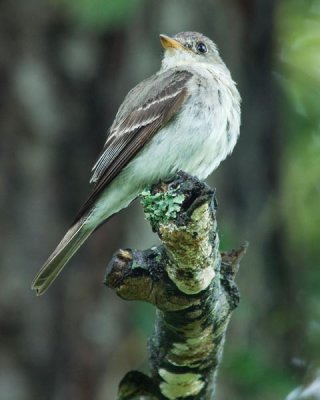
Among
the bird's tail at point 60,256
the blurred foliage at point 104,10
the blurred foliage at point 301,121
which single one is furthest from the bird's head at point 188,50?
the bird's tail at point 60,256

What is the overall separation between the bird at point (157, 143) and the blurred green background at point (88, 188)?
53cm

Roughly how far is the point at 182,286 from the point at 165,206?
305 mm

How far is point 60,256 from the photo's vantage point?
18.3 ft

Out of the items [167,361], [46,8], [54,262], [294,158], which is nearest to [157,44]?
[46,8]

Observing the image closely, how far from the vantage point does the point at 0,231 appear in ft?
21.3

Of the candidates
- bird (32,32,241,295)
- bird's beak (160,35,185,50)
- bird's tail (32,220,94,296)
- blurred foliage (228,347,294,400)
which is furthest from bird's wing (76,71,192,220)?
blurred foliage (228,347,294,400)

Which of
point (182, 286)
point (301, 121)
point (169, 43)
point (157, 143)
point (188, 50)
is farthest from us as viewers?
point (301, 121)

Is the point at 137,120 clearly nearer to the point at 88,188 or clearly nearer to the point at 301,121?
the point at 88,188

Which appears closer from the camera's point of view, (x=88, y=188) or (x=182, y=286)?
(x=182, y=286)

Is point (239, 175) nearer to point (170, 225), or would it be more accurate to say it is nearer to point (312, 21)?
point (312, 21)

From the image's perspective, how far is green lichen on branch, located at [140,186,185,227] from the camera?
3895 mm

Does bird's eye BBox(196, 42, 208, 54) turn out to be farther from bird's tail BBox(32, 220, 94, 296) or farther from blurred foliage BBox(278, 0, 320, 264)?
bird's tail BBox(32, 220, 94, 296)

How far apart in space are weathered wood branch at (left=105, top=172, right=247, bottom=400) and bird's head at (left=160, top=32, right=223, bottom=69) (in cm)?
221

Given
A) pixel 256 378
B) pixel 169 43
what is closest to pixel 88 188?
pixel 169 43
